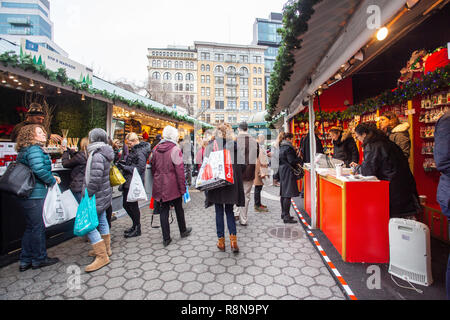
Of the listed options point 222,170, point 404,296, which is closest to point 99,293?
point 222,170

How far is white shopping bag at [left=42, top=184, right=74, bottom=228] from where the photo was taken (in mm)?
2863

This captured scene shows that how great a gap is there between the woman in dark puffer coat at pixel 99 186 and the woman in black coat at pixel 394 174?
3.62 metres

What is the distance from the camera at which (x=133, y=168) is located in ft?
12.9

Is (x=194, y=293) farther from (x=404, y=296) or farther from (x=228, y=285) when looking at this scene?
(x=404, y=296)

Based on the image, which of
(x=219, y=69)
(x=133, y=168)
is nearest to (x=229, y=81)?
(x=219, y=69)

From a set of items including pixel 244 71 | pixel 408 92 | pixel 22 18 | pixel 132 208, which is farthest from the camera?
pixel 244 71

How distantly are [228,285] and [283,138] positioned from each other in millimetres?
3447

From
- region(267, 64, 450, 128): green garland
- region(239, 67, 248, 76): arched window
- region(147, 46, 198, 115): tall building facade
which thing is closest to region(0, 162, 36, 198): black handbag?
region(267, 64, 450, 128): green garland

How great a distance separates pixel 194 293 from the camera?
7.43ft

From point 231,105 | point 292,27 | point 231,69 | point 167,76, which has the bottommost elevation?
point 292,27

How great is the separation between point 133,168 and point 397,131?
16.1ft

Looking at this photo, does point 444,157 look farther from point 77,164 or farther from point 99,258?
point 77,164

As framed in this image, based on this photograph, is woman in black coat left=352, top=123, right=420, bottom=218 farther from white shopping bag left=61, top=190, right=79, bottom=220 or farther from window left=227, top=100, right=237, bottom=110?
window left=227, top=100, right=237, bottom=110

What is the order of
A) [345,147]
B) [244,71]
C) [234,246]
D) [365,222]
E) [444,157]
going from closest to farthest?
[444,157], [365,222], [234,246], [345,147], [244,71]
